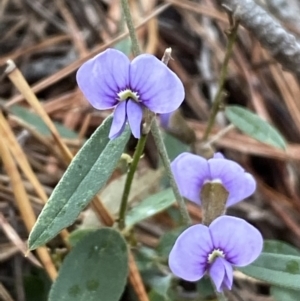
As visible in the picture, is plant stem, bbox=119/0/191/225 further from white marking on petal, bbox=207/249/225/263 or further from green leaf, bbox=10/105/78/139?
green leaf, bbox=10/105/78/139

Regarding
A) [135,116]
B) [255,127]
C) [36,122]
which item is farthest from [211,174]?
[36,122]

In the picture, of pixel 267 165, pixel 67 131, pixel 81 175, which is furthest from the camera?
pixel 267 165

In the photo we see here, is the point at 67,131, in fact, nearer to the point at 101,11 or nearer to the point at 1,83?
the point at 1,83

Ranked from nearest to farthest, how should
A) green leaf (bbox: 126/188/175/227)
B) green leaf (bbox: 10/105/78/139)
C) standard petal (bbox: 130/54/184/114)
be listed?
standard petal (bbox: 130/54/184/114) < green leaf (bbox: 126/188/175/227) < green leaf (bbox: 10/105/78/139)

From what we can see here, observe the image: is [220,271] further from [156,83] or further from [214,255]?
[156,83]

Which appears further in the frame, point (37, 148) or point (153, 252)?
point (37, 148)

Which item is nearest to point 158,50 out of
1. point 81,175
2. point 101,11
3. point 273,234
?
point 101,11

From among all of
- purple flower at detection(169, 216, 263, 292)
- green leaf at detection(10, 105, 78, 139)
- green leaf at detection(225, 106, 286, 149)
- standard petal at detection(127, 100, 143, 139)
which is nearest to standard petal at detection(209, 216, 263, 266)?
purple flower at detection(169, 216, 263, 292)
